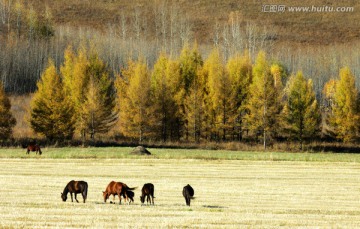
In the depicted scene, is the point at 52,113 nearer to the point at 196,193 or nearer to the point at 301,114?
the point at 301,114

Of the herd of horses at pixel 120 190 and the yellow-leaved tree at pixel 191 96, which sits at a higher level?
the yellow-leaved tree at pixel 191 96

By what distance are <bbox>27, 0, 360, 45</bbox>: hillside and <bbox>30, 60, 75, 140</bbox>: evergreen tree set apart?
89461 millimetres

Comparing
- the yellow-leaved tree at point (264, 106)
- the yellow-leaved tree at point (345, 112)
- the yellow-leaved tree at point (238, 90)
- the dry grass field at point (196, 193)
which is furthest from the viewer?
the yellow-leaved tree at point (238, 90)

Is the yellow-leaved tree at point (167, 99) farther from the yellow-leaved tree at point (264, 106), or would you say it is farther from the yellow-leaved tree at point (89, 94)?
the yellow-leaved tree at point (264, 106)

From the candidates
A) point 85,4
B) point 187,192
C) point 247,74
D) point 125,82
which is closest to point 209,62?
point 247,74

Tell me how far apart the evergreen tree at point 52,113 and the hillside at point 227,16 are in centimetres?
8946

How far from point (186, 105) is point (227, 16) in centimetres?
9887

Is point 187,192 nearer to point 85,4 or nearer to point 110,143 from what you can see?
point 110,143

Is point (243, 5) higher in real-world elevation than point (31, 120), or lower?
higher

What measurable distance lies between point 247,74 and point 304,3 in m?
111

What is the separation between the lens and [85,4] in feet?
595

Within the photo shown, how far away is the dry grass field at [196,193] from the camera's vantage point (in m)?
22.0

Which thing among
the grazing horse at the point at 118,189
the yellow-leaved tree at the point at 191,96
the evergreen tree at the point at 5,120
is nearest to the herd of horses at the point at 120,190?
the grazing horse at the point at 118,189

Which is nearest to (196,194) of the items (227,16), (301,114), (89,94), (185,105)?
(89,94)
